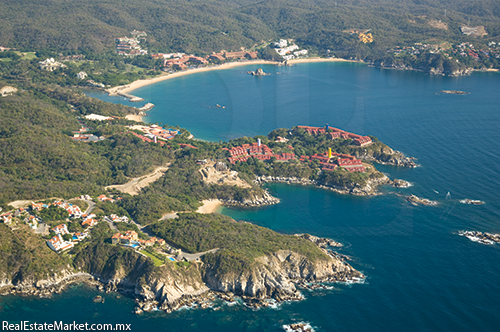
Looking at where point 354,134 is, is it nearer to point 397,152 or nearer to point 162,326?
point 397,152

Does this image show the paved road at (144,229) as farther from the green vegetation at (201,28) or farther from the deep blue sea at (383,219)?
the green vegetation at (201,28)

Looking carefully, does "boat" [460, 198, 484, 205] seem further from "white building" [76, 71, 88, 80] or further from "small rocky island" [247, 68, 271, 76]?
"white building" [76, 71, 88, 80]

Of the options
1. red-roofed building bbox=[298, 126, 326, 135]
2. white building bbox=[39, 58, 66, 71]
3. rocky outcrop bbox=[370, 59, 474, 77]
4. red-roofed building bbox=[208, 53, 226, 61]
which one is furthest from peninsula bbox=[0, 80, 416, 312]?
red-roofed building bbox=[208, 53, 226, 61]

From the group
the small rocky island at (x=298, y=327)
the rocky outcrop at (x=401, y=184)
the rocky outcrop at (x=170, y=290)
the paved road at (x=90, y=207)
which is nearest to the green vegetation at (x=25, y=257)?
the paved road at (x=90, y=207)

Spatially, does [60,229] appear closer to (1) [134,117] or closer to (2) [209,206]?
(2) [209,206]

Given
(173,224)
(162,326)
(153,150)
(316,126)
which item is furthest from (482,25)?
(162,326)

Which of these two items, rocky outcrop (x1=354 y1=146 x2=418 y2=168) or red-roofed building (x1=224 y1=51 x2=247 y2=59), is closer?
rocky outcrop (x1=354 y1=146 x2=418 y2=168)

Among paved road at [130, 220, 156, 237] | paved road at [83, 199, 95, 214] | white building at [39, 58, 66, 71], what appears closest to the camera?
paved road at [130, 220, 156, 237]
